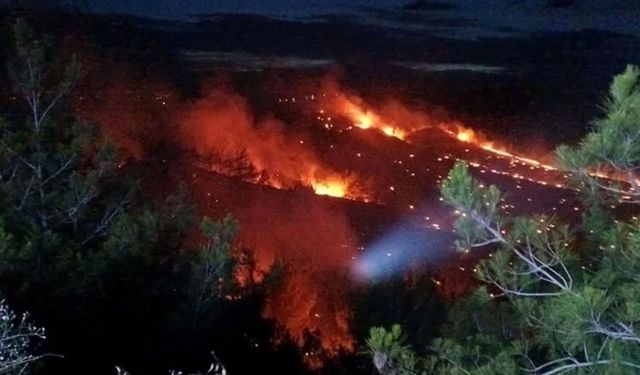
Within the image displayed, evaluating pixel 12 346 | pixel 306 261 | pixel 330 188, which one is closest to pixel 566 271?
pixel 12 346

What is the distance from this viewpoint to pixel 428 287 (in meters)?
10.4

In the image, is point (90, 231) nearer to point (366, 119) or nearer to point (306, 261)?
point (306, 261)

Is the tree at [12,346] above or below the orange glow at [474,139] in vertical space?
above

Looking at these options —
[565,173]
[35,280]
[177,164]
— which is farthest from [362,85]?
[565,173]

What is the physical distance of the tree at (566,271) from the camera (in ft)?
15.1

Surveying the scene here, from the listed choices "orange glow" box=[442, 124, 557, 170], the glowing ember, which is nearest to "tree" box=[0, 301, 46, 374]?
the glowing ember

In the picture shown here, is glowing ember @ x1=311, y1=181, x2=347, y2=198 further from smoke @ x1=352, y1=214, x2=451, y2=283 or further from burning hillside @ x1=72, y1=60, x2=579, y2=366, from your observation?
smoke @ x1=352, y1=214, x2=451, y2=283

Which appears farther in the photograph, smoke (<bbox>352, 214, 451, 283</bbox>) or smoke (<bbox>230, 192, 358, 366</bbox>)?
smoke (<bbox>352, 214, 451, 283</bbox>)

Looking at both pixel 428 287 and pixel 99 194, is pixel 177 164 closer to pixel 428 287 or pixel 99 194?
pixel 428 287

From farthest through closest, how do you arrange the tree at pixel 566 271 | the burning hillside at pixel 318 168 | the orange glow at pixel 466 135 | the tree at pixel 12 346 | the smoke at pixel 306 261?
the orange glow at pixel 466 135 → the burning hillside at pixel 318 168 → the smoke at pixel 306 261 → the tree at pixel 566 271 → the tree at pixel 12 346

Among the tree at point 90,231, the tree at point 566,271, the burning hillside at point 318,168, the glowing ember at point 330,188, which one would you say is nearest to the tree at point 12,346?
the tree at point 566,271

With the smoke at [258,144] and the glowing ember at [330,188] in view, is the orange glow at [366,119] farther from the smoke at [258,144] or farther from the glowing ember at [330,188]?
the glowing ember at [330,188]

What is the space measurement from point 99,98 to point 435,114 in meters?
6.92

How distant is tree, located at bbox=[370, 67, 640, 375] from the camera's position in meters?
4.61
